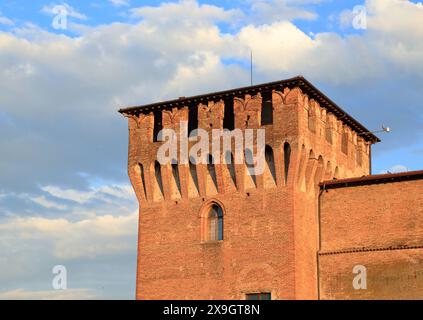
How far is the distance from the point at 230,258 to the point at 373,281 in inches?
189

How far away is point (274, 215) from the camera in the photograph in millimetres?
27297

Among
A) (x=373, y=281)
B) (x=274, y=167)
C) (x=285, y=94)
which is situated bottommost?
(x=373, y=281)

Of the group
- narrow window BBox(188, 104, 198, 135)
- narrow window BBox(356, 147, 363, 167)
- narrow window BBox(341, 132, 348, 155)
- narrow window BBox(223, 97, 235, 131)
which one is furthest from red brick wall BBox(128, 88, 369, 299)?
narrow window BBox(356, 147, 363, 167)

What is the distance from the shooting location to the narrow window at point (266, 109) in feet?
93.3

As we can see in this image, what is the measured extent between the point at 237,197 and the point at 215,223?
1.26 m

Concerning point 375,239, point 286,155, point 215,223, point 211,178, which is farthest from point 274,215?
point 375,239

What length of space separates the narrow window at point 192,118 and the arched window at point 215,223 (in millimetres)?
3076

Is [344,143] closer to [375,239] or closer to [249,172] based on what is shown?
[249,172]

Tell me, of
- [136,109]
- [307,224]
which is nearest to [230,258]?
[307,224]

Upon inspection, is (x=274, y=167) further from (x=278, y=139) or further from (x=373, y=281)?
(x=373, y=281)

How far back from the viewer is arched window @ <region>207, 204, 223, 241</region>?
28.4 meters

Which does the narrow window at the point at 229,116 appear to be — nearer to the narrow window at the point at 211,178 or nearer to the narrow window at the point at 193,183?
the narrow window at the point at 211,178

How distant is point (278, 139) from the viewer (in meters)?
27.8

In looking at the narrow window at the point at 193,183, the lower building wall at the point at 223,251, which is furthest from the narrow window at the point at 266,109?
the narrow window at the point at 193,183
